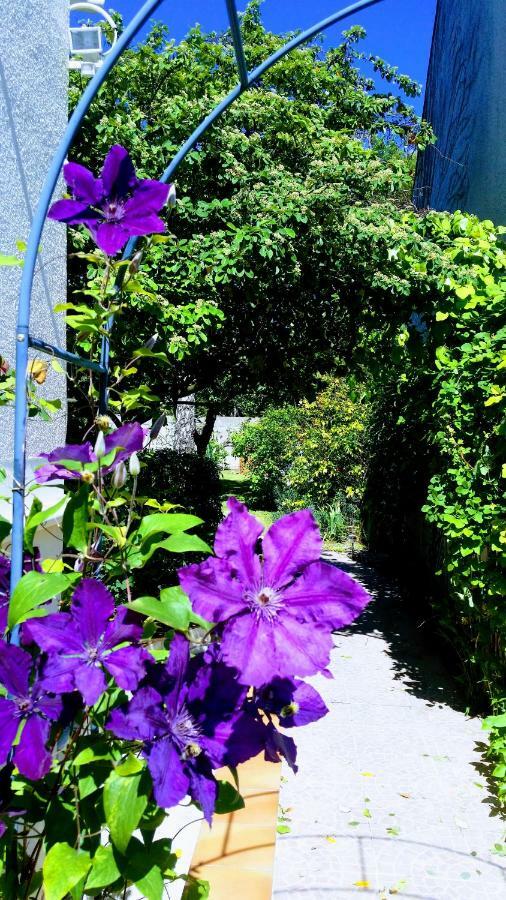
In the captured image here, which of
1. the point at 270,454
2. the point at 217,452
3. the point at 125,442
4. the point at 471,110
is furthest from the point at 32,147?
the point at 217,452

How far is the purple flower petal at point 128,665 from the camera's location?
84 centimetres

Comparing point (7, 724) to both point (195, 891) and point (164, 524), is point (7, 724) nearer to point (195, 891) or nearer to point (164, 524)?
point (164, 524)

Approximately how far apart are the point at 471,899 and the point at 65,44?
3427 mm

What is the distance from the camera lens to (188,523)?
106 centimetres

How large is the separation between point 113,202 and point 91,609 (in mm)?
585

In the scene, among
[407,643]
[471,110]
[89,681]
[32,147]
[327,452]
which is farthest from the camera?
[327,452]

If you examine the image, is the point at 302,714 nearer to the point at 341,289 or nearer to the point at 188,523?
the point at 188,523

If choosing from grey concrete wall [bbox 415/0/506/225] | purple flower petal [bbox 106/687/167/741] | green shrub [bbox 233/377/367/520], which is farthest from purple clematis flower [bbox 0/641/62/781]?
green shrub [bbox 233/377/367/520]

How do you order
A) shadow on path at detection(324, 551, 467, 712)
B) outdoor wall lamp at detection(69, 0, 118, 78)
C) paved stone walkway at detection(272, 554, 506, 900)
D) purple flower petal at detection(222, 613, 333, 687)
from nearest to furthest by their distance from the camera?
purple flower petal at detection(222, 613, 333, 687)
paved stone walkway at detection(272, 554, 506, 900)
outdoor wall lamp at detection(69, 0, 118, 78)
shadow on path at detection(324, 551, 467, 712)

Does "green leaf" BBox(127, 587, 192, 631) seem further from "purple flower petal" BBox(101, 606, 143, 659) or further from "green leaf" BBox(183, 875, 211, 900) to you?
"green leaf" BBox(183, 875, 211, 900)

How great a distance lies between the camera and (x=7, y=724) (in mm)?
840

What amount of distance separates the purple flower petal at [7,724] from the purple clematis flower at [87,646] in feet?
0.16

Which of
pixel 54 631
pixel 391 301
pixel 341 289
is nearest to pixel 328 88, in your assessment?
pixel 341 289

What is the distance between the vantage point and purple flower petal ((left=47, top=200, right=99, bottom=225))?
1002mm
